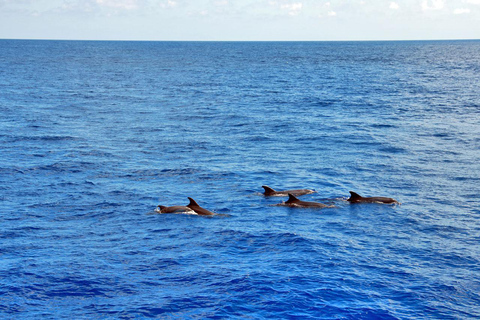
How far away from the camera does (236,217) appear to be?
1056 inches

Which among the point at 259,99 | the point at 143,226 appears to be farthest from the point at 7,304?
the point at 259,99

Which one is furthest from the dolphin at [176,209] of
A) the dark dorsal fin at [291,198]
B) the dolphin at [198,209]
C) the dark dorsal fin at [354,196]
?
the dark dorsal fin at [354,196]

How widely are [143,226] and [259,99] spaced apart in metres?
51.4

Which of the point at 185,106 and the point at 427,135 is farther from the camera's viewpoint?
the point at 185,106

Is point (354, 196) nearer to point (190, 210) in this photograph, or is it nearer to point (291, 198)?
point (291, 198)

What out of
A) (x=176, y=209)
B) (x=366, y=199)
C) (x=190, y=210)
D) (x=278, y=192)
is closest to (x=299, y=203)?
(x=278, y=192)

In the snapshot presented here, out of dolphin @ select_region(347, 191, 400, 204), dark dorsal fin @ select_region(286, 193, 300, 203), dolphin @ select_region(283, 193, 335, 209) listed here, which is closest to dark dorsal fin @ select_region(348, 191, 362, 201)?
dolphin @ select_region(347, 191, 400, 204)

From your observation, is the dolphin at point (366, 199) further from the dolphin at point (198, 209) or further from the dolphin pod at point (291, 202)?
the dolphin at point (198, 209)

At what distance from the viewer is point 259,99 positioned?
74.9 meters

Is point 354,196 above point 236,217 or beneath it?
above

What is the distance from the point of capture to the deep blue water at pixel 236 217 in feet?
61.2

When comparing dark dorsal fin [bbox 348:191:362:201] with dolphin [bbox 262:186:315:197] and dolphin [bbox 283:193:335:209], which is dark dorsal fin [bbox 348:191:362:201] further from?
dolphin [bbox 262:186:315:197]

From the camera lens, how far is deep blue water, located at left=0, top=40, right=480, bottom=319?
734 inches

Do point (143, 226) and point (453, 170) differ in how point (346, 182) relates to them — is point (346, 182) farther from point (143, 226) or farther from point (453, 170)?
point (143, 226)
